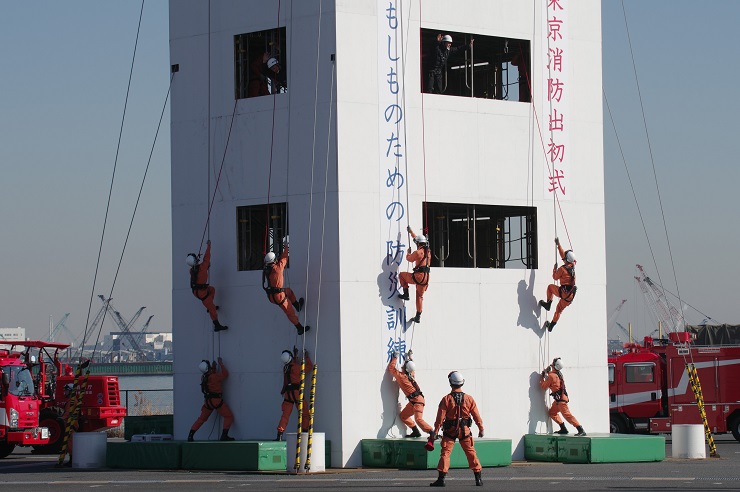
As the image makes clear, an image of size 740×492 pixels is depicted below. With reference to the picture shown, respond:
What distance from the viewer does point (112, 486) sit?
24016 mm

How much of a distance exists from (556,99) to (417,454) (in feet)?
30.4

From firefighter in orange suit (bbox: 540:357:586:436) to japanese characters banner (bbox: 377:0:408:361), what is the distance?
360 centimetres

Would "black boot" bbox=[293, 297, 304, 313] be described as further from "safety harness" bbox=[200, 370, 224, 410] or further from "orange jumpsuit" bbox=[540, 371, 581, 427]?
"orange jumpsuit" bbox=[540, 371, 581, 427]

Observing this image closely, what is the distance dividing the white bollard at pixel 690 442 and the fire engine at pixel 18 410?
53.3ft

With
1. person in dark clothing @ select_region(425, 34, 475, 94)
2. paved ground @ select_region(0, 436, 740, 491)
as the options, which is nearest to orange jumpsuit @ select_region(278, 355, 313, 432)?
paved ground @ select_region(0, 436, 740, 491)

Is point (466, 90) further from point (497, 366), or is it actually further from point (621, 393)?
point (621, 393)

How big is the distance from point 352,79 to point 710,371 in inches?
634

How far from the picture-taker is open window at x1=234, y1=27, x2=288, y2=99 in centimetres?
2928

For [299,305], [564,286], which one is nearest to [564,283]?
[564,286]

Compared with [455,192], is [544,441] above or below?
below

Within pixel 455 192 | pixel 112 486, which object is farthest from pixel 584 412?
pixel 112 486

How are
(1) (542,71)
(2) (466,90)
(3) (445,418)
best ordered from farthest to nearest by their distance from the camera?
1. (2) (466,90)
2. (1) (542,71)
3. (3) (445,418)

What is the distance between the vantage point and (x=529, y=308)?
2961 centimetres

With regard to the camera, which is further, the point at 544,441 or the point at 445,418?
the point at 544,441
